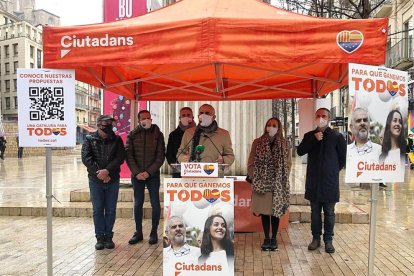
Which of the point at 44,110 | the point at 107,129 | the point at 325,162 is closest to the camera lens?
the point at 44,110

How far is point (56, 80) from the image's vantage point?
14.2ft

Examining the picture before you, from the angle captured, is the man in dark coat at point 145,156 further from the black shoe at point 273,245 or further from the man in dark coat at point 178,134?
the black shoe at point 273,245

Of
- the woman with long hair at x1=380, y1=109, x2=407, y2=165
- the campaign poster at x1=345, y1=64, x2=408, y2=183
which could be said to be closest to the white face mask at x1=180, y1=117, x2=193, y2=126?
the campaign poster at x1=345, y1=64, x2=408, y2=183

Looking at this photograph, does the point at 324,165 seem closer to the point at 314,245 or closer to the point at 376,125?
the point at 314,245

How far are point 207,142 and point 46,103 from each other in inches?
75.0

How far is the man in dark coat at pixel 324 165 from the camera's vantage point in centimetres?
561

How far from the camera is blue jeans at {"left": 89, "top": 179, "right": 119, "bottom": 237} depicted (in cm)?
600

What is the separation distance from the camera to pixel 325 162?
223 inches

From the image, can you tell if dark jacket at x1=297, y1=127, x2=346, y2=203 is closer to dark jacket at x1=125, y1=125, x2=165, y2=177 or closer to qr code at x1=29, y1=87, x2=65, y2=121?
dark jacket at x1=125, y1=125, x2=165, y2=177

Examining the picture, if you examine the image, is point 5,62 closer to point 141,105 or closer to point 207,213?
point 141,105

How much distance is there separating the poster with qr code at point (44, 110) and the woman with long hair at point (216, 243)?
5.34ft

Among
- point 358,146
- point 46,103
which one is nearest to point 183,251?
point 358,146

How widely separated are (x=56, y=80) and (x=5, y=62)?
67.8 meters

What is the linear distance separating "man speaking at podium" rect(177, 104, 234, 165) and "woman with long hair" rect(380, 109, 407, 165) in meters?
1.78
